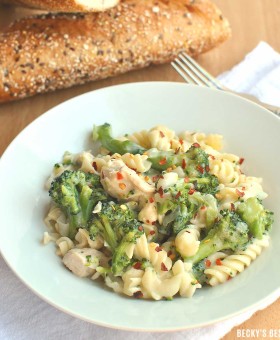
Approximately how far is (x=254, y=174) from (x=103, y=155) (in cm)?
82

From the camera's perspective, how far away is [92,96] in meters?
3.15

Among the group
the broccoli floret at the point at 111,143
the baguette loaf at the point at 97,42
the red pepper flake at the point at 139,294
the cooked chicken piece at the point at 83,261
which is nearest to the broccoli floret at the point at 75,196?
the cooked chicken piece at the point at 83,261

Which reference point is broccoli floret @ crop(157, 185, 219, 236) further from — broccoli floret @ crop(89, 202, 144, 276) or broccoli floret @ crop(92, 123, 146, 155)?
broccoli floret @ crop(92, 123, 146, 155)

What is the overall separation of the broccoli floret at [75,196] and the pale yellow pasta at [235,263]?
63 cm

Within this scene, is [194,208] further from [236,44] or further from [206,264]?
[236,44]

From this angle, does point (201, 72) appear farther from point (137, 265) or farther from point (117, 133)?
point (137, 265)

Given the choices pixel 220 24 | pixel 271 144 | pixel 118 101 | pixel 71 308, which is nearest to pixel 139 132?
pixel 118 101

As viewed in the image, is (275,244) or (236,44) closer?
(275,244)

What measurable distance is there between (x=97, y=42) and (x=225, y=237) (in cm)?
193

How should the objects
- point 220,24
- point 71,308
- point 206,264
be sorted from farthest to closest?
1. point 220,24
2. point 206,264
3. point 71,308

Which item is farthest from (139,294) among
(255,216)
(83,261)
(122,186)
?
(255,216)

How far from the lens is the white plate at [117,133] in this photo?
2.14 metres

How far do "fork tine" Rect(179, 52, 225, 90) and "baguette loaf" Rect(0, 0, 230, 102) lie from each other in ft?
0.41

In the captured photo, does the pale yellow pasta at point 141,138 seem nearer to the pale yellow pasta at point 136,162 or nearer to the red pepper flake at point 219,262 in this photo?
the pale yellow pasta at point 136,162
